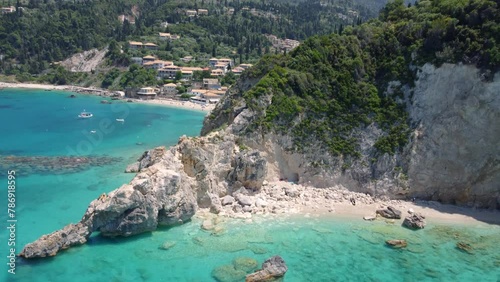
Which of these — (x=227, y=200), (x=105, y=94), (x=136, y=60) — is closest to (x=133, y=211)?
(x=227, y=200)

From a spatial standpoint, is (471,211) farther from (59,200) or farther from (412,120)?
(59,200)

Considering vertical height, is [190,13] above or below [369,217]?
above

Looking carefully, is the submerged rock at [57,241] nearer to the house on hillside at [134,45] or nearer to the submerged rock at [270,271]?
the submerged rock at [270,271]

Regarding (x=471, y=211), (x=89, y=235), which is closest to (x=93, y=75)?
(x=89, y=235)

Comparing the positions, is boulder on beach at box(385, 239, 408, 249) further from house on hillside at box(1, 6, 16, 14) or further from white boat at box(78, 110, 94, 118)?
Result: house on hillside at box(1, 6, 16, 14)

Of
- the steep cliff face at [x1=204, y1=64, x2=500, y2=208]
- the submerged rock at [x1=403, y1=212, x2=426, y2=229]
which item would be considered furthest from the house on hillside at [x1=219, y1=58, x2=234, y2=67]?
the submerged rock at [x1=403, y1=212, x2=426, y2=229]

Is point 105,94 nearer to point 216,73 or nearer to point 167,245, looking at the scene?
point 216,73
